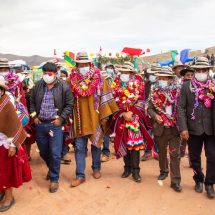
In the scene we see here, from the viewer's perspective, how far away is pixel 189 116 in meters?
5.22

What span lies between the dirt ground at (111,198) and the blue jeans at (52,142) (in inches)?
15.6

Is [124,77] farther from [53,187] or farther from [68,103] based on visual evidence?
[53,187]

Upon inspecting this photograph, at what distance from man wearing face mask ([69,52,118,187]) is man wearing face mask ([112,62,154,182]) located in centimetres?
22

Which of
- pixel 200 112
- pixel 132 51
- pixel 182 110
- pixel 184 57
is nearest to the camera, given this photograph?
pixel 200 112

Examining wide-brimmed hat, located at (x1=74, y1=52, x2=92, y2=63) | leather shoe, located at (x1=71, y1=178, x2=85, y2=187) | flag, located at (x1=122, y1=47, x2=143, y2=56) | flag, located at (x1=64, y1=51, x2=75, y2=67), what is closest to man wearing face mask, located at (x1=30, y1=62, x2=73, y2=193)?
leather shoe, located at (x1=71, y1=178, x2=85, y2=187)

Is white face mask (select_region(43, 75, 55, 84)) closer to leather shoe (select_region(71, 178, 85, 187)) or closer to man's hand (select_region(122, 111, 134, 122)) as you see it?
man's hand (select_region(122, 111, 134, 122))

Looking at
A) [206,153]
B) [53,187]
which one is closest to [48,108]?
[53,187]

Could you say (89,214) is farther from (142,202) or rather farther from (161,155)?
(161,155)

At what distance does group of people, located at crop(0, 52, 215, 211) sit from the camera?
4878 mm

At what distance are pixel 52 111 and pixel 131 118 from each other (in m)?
1.49

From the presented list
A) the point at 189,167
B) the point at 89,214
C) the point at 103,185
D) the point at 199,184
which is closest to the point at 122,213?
the point at 89,214

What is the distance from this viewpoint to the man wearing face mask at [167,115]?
558cm

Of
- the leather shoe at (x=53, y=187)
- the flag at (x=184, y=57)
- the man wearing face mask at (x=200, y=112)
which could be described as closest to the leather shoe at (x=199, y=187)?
the man wearing face mask at (x=200, y=112)

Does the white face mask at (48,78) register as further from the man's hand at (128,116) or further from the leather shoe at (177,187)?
the leather shoe at (177,187)
